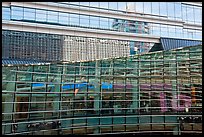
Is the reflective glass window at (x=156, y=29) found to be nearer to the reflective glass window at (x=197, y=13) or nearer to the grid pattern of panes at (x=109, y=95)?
the reflective glass window at (x=197, y=13)

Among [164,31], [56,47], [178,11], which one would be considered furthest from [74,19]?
[178,11]

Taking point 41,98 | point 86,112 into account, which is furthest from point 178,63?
point 41,98

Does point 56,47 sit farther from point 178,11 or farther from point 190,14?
point 190,14

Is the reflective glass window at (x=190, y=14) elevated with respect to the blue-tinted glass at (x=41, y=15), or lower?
elevated

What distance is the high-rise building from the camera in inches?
674

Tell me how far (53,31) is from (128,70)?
47.2 ft

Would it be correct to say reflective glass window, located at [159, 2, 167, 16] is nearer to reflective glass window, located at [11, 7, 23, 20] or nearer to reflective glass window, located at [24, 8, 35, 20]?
reflective glass window, located at [24, 8, 35, 20]

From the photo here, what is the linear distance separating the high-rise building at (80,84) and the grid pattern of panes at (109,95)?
65mm

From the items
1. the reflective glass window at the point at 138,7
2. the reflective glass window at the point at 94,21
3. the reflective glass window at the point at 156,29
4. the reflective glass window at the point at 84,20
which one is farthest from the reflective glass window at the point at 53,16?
the reflective glass window at the point at 156,29

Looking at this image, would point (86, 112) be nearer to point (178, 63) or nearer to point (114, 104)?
point (114, 104)

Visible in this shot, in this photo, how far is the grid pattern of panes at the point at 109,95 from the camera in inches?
666

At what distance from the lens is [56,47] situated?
104 feet

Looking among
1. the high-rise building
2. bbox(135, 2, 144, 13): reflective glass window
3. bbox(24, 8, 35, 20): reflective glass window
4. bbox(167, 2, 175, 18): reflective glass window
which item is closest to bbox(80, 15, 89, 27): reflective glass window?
the high-rise building

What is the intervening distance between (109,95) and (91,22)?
15917mm
